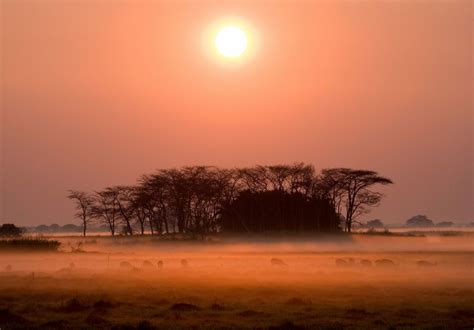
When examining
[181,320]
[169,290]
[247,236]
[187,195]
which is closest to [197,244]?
[247,236]

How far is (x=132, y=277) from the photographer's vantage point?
33.9 metres

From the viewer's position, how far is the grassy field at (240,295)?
66.3 ft

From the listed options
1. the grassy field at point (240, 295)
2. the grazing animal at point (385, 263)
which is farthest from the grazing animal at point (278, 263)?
the grazing animal at point (385, 263)

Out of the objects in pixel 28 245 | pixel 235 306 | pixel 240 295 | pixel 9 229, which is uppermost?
pixel 9 229

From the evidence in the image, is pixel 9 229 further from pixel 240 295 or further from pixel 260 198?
pixel 240 295

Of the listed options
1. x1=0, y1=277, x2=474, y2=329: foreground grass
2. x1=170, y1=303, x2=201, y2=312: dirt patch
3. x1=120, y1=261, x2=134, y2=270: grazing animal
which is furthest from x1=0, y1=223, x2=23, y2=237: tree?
x1=170, y1=303, x2=201, y2=312: dirt patch

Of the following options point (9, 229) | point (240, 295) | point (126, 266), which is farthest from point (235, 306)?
point (9, 229)

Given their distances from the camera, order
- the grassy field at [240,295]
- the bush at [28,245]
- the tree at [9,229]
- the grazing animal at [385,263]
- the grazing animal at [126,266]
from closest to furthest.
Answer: the grassy field at [240,295], the grazing animal at [385,263], the grazing animal at [126,266], the bush at [28,245], the tree at [9,229]

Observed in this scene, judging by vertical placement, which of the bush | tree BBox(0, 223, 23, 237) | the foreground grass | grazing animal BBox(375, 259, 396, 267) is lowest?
the foreground grass

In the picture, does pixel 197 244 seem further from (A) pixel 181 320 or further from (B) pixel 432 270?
(A) pixel 181 320

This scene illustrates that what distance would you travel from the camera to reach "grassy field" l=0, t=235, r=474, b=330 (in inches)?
796

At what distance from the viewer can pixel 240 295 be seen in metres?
26.2

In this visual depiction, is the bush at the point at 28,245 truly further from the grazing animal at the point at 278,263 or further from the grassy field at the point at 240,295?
the grazing animal at the point at 278,263

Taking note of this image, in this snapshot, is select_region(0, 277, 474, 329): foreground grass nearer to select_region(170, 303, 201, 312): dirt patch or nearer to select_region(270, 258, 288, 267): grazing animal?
select_region(170, 303, 201, 312): dirt patch
